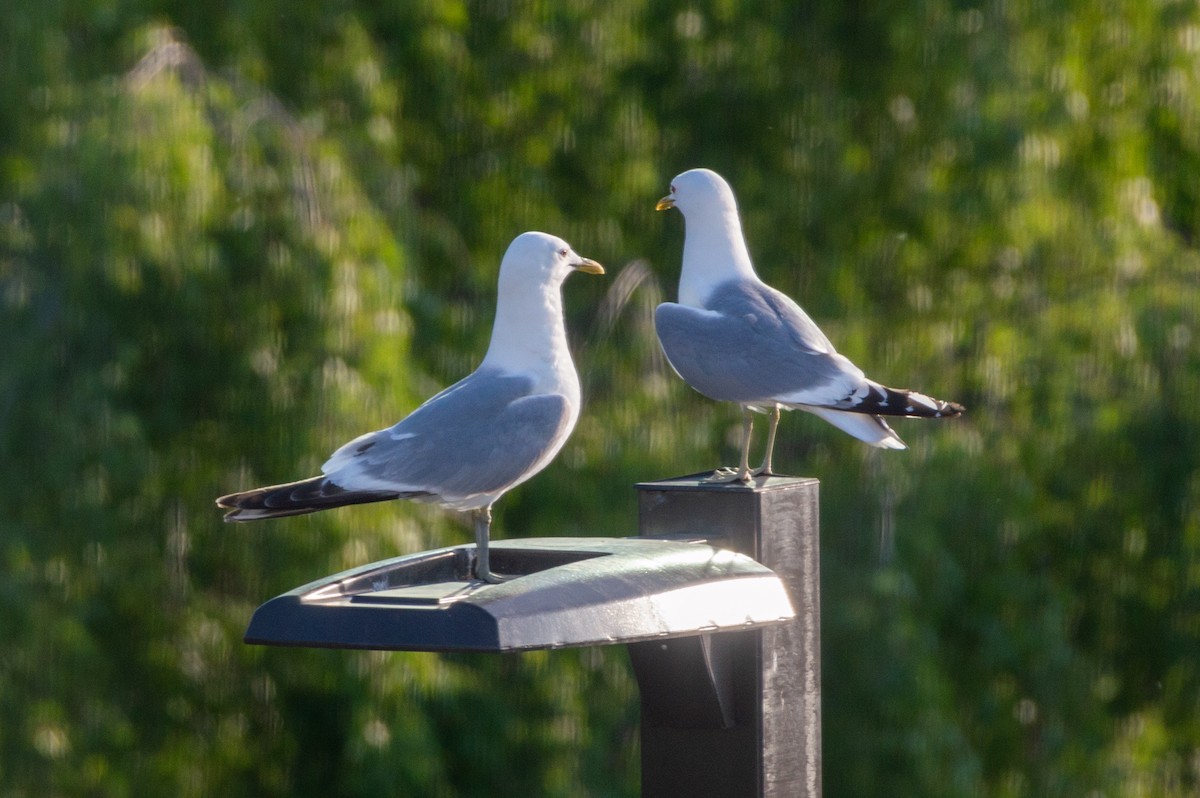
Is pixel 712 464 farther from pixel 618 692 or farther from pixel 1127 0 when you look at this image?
pixel 1127 0

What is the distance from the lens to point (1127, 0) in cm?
421

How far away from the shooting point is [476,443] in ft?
7.02

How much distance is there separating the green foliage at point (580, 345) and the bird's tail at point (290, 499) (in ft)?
3.50

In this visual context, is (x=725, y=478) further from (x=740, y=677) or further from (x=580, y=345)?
(x=580, y=345)

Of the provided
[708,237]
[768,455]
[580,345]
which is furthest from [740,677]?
[580,345]

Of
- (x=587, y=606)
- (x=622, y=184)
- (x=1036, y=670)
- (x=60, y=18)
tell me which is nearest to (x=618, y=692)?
(x=1036, y=670)

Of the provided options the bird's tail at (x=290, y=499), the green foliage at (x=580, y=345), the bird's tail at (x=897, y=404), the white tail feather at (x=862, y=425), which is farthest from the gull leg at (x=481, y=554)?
the green foliage at (x=580, y=345)

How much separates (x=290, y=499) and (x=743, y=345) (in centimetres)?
93

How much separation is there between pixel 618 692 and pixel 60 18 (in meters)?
1.81

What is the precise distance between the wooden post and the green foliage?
1.17 m

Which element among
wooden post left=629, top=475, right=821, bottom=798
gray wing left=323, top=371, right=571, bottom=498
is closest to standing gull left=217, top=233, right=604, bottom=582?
gray wing left=323, top=371, right=571, bottom=498

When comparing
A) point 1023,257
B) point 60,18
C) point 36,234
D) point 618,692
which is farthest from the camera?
point 1023,257

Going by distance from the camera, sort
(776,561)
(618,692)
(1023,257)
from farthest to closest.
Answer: (1023,257) < (618,692) < (776,561)

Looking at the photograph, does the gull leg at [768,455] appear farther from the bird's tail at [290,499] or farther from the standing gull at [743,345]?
the bird's tail at [290,499]
